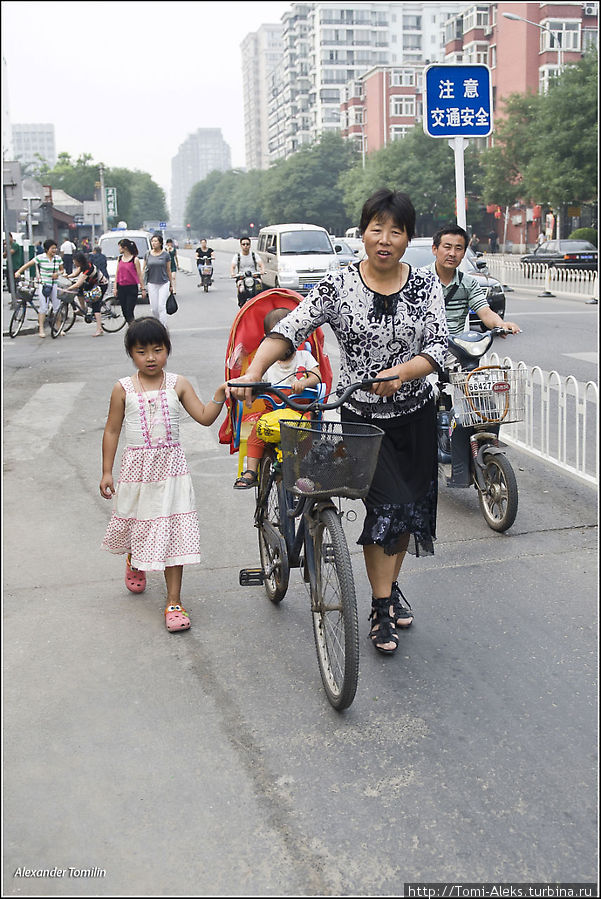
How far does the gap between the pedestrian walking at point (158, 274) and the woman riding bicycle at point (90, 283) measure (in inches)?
74.1

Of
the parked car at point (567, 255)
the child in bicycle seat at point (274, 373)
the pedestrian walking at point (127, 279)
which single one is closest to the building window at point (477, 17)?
the parked car at point (567, 255)

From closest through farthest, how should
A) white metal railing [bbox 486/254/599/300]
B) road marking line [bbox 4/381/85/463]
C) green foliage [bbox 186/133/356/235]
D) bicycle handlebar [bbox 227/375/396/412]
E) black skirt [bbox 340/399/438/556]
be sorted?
bicycle handlebar [bbox 227/375/396/412] < black skirt [bbox 340/399/438/556] < road marking line [bbox 4/381/85/463] < white metal railing [bbox 486/254/599/300] < green foliage [bbox 186/133/356/235]

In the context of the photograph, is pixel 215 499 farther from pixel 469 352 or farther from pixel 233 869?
pixel 233 869

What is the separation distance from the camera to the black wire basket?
3.51 metres

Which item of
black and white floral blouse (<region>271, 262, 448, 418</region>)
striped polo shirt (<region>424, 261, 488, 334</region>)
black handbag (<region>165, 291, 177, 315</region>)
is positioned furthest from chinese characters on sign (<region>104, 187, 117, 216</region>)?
black and white floral blouse (<region>271, 262, 448, 418</region>)

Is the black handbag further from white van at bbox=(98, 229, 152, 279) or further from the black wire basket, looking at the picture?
white van at bbox=(98, 229, 152, 279)

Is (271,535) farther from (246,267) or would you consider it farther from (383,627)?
(246,267)

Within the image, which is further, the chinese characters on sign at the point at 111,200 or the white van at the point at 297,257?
the chinese characters on sign at the point at 111,200

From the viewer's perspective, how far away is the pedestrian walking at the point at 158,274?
16922 millimetres

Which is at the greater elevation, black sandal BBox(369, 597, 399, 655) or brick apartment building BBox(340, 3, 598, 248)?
brick apartment building BBox(340, 3, 598, 248)

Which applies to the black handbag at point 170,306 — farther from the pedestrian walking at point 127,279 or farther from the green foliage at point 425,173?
the green foliage at point 425,173

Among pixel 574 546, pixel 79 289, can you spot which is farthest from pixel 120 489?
pixel 79 289

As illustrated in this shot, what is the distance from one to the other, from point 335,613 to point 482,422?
2.48 m

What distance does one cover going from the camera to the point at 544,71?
61.9 metres
